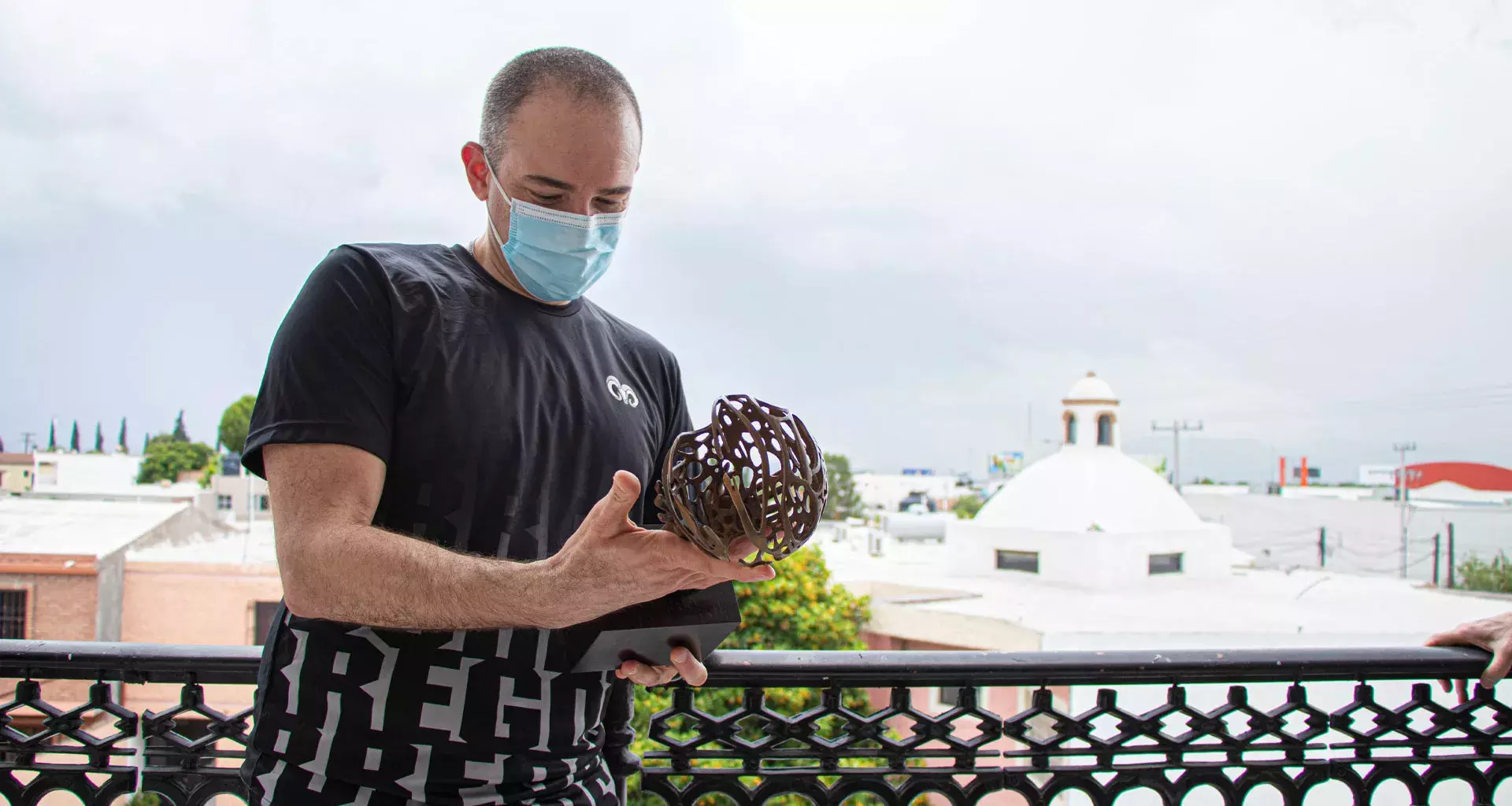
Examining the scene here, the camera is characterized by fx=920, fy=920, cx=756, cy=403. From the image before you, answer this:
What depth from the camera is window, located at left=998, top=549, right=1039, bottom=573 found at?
16.3 metres

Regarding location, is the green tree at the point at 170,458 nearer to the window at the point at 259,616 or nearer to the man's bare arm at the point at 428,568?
the window at the point at 259,616

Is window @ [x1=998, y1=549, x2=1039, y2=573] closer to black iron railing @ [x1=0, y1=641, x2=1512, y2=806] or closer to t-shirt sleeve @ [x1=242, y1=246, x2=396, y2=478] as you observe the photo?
black iron railing @ [x1=0, y1=641, x2=1512, y2=806]

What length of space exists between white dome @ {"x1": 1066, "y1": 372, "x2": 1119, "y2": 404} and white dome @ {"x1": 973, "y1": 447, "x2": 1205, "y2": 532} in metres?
1.04

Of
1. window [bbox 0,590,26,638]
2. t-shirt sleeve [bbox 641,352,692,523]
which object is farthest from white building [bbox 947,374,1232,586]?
t-shirt sleeve [bbox 641,352,692,523]

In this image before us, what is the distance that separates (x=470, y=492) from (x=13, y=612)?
9039 mm

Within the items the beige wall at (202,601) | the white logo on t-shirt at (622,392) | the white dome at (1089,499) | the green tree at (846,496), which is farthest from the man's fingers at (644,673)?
the green tree at (846,496)

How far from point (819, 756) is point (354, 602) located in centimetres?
87

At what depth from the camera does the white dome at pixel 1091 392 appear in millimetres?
17719

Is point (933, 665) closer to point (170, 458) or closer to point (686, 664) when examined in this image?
point (686, 664)

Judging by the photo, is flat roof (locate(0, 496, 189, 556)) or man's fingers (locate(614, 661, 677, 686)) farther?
flat roof (locate(0, 496, 189, 556))

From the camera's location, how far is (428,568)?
83cm

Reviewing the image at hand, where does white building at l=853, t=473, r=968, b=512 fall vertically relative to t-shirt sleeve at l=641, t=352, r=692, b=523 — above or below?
below

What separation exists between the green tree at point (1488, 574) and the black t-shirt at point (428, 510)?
18.2 meters

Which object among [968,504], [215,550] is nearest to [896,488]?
[968,504]
